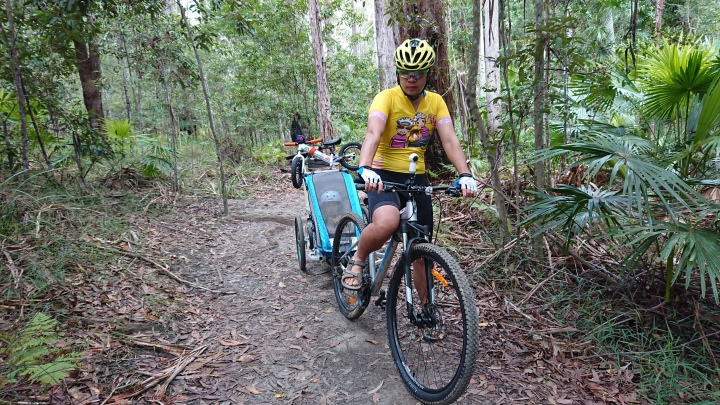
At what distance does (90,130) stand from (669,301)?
7.28 m

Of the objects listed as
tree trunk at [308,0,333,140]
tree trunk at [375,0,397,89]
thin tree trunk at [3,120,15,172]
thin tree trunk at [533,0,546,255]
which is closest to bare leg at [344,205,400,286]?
thin tree trunk at [533,0,546,255]

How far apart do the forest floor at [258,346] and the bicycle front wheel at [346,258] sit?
15 centimetres

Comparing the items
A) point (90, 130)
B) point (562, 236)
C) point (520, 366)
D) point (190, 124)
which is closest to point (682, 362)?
point (520, 366)

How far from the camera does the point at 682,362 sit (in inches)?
105

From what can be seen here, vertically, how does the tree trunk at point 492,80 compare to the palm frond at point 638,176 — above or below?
above

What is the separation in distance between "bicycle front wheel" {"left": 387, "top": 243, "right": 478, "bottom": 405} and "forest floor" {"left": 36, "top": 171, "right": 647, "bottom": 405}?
0.54 feet

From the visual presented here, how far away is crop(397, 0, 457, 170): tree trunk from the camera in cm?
550

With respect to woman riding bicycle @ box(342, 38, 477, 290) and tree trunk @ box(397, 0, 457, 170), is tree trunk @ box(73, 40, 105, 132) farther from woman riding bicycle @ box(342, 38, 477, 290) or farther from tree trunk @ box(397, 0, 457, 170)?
woman riding bicycle @ box(342, 38, 477, 290)

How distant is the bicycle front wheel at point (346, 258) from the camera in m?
3.29

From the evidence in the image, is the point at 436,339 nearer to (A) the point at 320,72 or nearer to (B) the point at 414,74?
(B) the point at 414,74

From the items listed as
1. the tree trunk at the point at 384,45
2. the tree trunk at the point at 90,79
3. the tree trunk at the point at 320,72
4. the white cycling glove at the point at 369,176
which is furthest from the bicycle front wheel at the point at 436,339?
the tree trunk at the point at 384,45

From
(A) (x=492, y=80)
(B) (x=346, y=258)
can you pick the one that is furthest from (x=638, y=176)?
(A) (x=492, y=80)

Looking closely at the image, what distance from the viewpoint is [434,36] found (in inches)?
224

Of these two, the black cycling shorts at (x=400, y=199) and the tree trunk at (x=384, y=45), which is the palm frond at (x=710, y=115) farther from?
the tree trunk at (x=384, y=45)
